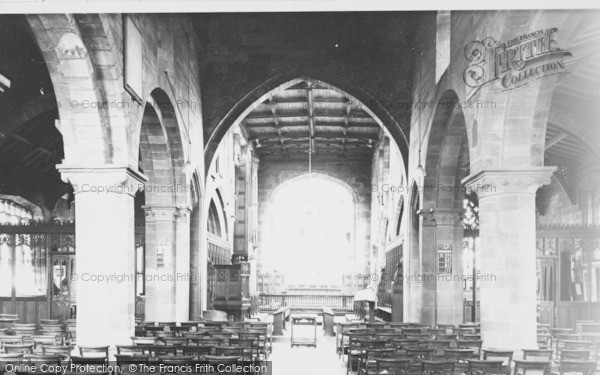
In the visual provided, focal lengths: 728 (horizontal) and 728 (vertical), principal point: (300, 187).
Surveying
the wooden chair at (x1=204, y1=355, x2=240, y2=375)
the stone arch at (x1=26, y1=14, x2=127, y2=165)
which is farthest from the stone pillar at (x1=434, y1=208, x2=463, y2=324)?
the wooden chair at (x1=204, y1=355, x2=240, y2=375)

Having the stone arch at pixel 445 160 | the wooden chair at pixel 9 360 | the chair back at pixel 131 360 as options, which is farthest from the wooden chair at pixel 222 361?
the stone arch at pixel 445 160

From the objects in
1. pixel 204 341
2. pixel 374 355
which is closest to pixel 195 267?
pixel 204 341

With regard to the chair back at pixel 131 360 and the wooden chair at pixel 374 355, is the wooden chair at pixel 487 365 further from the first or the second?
the chair back at pixel 131 360

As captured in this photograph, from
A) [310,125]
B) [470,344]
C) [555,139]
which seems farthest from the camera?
[310,125]

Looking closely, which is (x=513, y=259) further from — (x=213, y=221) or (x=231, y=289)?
(x=213, y=221)

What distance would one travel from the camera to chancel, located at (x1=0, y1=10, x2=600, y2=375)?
11.9 metres

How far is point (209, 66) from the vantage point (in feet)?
70.9

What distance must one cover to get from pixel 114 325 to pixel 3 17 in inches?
243

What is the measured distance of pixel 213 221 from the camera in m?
26.7

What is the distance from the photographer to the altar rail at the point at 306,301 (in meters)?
34.7

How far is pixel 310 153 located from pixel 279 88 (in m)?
13.0

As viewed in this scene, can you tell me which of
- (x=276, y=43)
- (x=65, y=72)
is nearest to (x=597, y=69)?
(x=276, y=43)

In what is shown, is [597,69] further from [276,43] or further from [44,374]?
[44,374]

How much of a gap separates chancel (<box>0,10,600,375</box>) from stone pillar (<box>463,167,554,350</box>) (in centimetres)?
3
